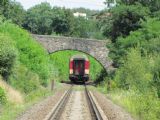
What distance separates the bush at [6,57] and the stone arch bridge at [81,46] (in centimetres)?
3958

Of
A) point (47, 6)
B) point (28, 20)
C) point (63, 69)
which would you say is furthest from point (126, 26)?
point (47, 6)

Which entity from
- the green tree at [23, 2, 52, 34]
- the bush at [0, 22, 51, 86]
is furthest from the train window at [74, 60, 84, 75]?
the green tree at [23, 2, 52, 34]

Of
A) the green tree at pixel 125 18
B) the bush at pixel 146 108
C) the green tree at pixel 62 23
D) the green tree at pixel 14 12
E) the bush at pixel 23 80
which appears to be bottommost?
the bush at pixel 146 108

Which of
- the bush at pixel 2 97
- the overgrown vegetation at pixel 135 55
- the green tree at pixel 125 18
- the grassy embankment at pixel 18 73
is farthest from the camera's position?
the green tree at pixel 125 18

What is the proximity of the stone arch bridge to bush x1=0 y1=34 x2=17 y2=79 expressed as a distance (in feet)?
130

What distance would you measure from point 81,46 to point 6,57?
43.1 meters

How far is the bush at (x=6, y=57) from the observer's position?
106ft

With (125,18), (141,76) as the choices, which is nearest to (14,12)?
(125,18)

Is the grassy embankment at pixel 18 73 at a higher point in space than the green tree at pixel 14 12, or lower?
lower

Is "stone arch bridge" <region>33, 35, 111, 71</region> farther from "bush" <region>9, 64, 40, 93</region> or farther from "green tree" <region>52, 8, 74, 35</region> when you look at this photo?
"green tree" <region>52, 8, 74, 35</region>

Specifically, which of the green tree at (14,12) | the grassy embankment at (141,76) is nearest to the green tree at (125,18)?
the grassy embankment at (141,76)

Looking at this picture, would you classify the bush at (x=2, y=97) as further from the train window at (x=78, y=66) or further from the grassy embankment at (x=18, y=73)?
the train window at (x=78, y=66)

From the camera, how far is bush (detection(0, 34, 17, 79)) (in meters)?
32.3

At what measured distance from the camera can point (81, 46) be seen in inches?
2968
